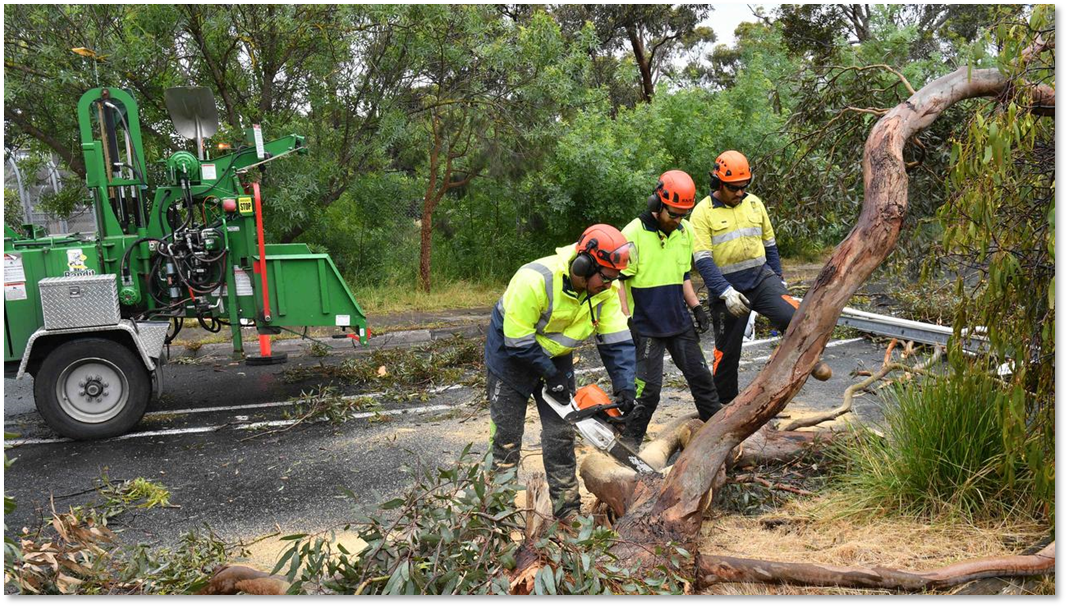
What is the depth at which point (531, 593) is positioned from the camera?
3195 millimetres

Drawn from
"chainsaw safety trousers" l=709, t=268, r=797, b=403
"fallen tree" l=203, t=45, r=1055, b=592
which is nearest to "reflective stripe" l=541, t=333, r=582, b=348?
"fallen tree" l=203, t=45, r=1055, b=592

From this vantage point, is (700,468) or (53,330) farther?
(53,330)

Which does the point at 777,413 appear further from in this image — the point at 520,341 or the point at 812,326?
the point at 520,341

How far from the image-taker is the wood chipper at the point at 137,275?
21.1 feet

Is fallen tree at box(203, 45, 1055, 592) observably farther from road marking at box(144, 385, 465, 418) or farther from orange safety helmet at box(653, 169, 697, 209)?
road marking at box(144, 385, 465, 418)

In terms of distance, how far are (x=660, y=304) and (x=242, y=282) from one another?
386cm

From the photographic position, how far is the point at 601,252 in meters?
4.09

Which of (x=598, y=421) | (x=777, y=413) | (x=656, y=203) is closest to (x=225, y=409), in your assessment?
(x=598, y=421)

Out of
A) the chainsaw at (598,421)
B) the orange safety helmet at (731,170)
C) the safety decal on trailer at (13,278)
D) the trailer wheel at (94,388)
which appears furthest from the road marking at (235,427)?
the orange safety helmet at (731,170)

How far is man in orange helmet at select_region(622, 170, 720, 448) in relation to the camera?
5219mm
